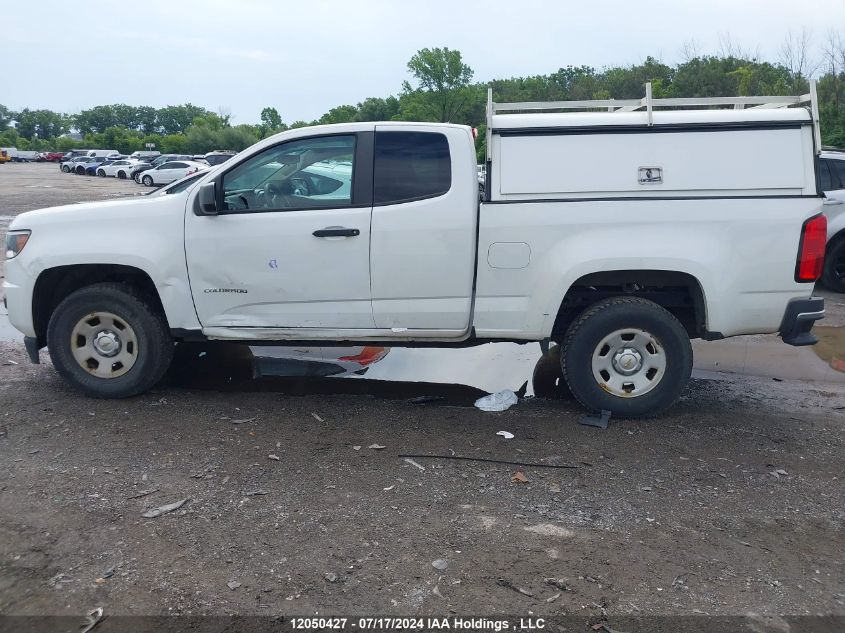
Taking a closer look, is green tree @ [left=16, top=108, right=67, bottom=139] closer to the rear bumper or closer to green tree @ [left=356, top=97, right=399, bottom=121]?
green tree @ [left=356, top=97, right=399, bottom=121]

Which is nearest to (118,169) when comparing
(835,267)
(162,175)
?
(162,175)

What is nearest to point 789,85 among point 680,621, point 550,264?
point 550,264

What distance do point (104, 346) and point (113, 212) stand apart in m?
1.01

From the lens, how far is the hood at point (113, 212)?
586 cm

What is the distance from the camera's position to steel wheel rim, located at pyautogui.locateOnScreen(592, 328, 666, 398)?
225 inches

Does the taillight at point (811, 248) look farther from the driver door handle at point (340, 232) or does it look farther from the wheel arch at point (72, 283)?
the wheel arch at point (72, 283)

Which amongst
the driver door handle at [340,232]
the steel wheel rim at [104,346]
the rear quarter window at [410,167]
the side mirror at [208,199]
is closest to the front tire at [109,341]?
the steel wheel rim at [104,346]

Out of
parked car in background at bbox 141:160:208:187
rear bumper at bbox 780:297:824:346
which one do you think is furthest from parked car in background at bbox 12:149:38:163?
rear bumper at bbox 780:297:824:346

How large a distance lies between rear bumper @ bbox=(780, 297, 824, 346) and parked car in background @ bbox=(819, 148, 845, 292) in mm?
5551

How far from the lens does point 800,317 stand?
18.1ft

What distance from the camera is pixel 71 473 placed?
15.7 ft

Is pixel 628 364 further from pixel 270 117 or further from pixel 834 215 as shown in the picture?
pixel 270 117

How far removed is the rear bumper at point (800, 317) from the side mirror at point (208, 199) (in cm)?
403

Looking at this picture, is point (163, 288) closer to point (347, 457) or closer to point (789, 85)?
point (347, 457)
